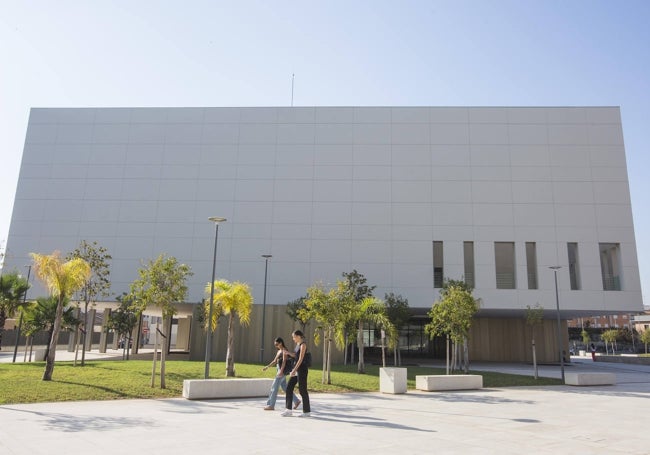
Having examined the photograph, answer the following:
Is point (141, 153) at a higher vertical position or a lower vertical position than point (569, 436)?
higher

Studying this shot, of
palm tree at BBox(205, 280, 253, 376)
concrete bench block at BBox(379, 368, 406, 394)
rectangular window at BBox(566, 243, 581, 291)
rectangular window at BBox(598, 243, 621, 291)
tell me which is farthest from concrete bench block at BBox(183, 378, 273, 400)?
rectangular window at BBox(598, 243, 621, 291)

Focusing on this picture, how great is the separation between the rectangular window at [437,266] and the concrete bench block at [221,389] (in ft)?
73.8

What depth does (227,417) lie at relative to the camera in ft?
33.6

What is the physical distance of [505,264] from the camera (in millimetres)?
34875

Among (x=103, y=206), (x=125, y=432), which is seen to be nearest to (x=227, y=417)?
(x=125, y=432)

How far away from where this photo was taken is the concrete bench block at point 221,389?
43.1 ft

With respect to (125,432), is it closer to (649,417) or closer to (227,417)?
(227,417)

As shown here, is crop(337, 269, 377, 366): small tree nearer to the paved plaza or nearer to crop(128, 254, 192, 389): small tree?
the paved plaza

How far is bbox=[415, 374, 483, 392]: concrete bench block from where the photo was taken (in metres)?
16.8

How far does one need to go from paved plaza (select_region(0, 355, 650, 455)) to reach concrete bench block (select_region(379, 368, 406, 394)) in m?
1.57

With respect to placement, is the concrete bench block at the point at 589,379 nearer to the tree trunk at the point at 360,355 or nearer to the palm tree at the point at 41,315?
the tree trunk at the point at 360,355

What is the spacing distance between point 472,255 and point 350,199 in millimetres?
9731

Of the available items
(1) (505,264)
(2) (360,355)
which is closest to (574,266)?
(1) (505,264)

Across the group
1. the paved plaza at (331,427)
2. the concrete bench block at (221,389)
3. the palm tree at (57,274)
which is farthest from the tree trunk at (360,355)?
the palm tree at (57,274)
